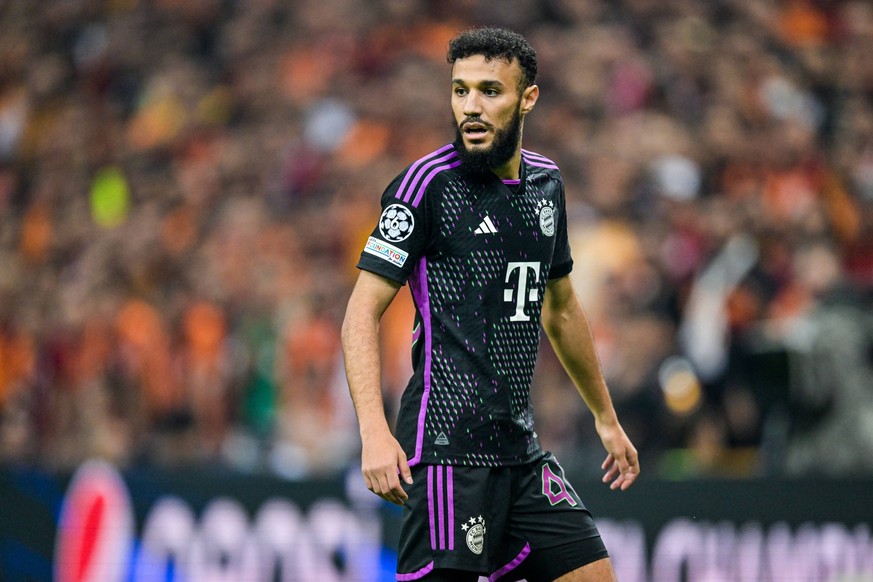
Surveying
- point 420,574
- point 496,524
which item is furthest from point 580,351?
point 420,574

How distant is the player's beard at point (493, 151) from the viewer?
383 centimetres

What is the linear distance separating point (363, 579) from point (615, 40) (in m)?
5.21

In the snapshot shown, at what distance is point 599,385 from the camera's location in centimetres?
433

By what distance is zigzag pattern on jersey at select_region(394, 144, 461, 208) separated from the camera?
3.80 metres

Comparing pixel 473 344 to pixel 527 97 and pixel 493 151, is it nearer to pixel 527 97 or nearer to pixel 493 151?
pixel 493 151

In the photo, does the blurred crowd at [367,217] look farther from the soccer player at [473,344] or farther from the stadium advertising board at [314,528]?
the soccer player at [473,344]

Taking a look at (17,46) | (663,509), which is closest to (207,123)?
(17,46)

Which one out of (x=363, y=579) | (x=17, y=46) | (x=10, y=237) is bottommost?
(x=363, y=579)

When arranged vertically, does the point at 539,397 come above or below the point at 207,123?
below

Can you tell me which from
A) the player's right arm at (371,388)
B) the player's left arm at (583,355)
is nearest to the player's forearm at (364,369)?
the player's right arm at (371,388)

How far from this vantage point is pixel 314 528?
7512 mm

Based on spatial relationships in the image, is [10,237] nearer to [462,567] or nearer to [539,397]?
[539,397]

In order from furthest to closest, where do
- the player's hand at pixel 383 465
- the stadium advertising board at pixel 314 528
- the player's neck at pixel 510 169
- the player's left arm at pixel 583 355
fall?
the stadium advertising board at pixel 314 528
the player's left arm at pixel 583 355
the player's neck at pixel 510 169
the player's hand at pixel 383 465

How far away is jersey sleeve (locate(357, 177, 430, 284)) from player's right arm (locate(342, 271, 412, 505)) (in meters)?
0.04
